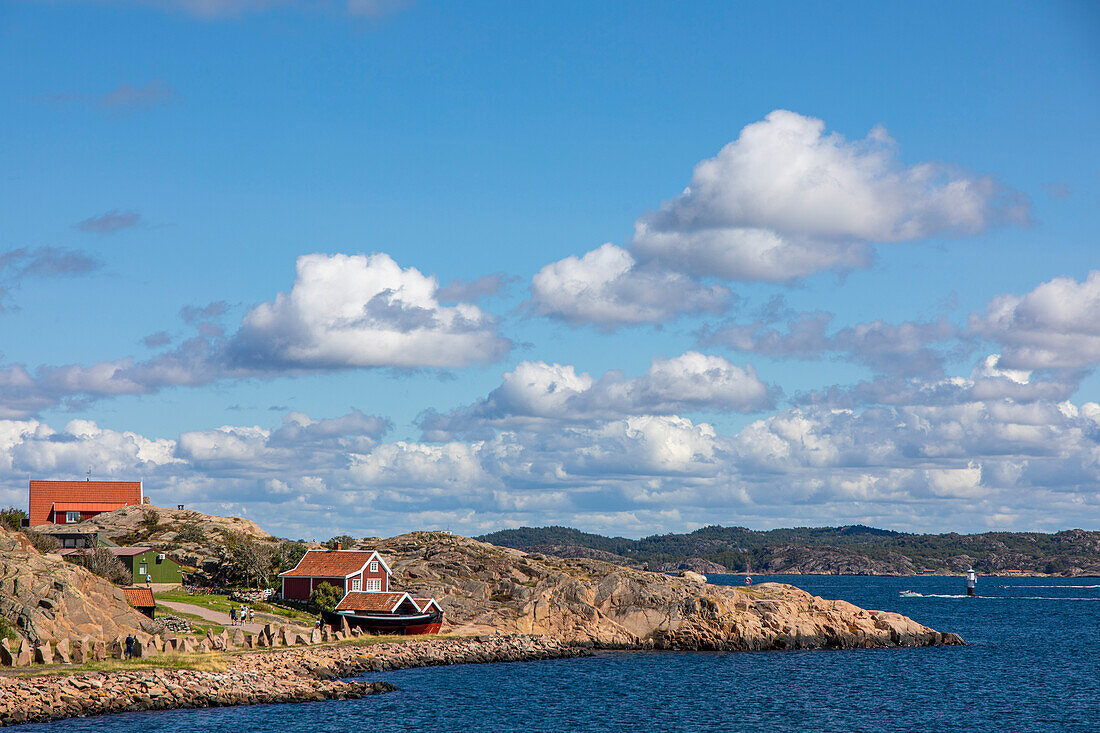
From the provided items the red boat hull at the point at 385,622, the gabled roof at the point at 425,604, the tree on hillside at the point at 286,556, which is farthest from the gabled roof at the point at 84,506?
the gabled roof at the point at 425,604

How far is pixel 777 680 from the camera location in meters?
86.9

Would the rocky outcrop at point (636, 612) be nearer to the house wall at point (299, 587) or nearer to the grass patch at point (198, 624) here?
the house wall at point (299, 587)

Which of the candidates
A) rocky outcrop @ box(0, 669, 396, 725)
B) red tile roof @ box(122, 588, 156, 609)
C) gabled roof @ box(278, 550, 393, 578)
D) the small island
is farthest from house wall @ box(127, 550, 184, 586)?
rocky outcrop @ box(0, 669, 396, 725)

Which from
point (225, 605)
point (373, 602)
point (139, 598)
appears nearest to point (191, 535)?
point (225, 605)

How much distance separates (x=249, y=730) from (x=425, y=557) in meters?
59.9

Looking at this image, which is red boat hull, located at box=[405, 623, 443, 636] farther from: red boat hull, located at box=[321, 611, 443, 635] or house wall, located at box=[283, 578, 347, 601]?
house wall, located at box=[283, 578, 347, 601]

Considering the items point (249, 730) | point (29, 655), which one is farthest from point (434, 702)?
point (29, 655)

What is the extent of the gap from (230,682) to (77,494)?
87797 mm

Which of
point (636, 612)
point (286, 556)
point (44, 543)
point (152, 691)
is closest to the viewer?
point (152, 691)

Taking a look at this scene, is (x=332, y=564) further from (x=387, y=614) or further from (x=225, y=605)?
(x=387, y=614)

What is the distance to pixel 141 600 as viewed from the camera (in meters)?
83.2

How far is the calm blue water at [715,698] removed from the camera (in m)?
64.3

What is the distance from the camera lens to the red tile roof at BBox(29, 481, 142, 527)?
14038 cm

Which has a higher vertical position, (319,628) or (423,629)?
(319,628)
